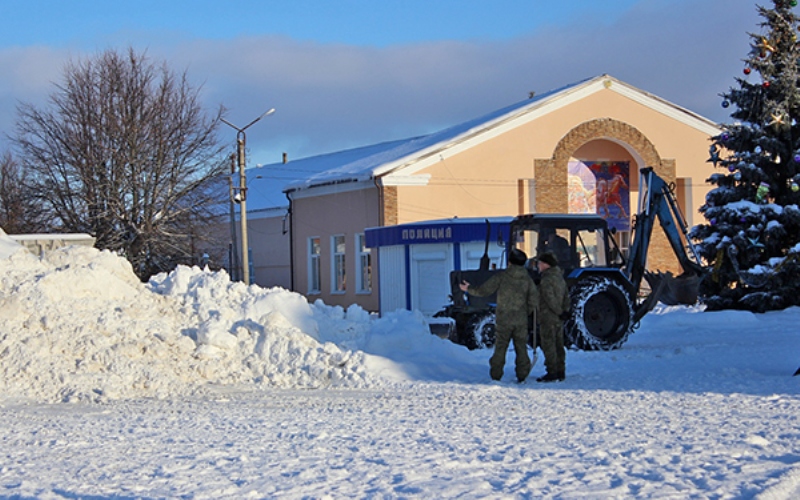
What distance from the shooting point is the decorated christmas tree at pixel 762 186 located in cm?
2323

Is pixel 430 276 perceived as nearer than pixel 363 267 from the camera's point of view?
Yes

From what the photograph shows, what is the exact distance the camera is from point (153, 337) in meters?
12.2

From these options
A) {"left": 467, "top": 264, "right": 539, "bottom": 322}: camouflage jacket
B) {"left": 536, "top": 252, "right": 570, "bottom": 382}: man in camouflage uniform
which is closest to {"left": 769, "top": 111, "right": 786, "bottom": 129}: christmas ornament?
{"left": 536, "top": 252, "right": 570, "bottom": 382}: man in camouflage uniform

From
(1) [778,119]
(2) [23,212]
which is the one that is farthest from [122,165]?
(1) [778,119]

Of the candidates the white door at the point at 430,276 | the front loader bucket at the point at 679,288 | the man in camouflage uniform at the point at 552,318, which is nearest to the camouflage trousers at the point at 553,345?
the man in camouflage uniform at the point at 552,318

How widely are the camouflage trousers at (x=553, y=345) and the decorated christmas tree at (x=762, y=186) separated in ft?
39.9

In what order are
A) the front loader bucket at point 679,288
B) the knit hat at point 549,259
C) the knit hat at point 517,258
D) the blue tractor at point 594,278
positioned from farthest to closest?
the front loader bucket at point 679,288
the blue tractor at point 594,278
the knit hat at point 549,259
the knit hat at point 517,258

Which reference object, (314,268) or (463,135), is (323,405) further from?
(314,268)

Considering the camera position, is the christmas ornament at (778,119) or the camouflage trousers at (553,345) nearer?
the camouflage trousers at (553,345)

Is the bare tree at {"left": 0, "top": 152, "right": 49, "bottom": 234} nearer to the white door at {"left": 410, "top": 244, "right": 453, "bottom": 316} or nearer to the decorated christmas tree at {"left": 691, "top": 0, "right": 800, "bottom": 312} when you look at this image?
the white door at {"left": 410, "top": 244, "right": 453, "bottom": 316}

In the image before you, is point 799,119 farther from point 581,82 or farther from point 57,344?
point 57,344

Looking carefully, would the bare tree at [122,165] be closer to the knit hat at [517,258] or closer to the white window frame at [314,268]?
the white window frame at [314,268]

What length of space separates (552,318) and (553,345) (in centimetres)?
36

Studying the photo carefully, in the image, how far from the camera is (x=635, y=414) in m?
8.65
